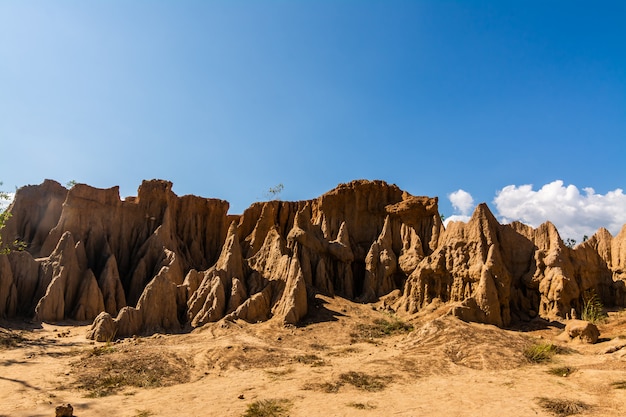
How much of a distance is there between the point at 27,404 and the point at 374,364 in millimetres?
11480

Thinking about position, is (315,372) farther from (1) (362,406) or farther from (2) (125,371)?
(2) (125,371)

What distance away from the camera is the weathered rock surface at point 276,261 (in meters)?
24.3

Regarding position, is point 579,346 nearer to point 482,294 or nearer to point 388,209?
point 482,294

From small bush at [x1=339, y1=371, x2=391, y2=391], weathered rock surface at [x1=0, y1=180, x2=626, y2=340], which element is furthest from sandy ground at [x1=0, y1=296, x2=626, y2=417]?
weathered rock surface at [x1=0, y1=180, x2=626, y2=340]

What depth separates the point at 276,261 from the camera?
2966 centimetres

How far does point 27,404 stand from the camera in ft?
35.9

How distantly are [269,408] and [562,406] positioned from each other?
7.86 meters

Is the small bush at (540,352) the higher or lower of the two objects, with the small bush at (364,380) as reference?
higher

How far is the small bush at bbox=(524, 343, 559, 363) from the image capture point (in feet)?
51.5

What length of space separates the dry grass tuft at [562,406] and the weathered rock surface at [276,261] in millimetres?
11127

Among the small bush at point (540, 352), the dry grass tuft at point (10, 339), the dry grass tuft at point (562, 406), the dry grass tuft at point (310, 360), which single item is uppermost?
the small bush at point (540, 352)

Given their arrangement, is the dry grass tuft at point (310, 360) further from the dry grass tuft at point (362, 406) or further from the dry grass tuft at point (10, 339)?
the dry grass tuft at point (10, 339)

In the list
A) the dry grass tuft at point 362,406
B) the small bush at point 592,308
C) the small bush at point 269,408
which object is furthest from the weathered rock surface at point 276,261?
the dry grass tuft at point 362,406

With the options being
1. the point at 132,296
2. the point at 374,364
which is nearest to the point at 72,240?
the point at 132,296
